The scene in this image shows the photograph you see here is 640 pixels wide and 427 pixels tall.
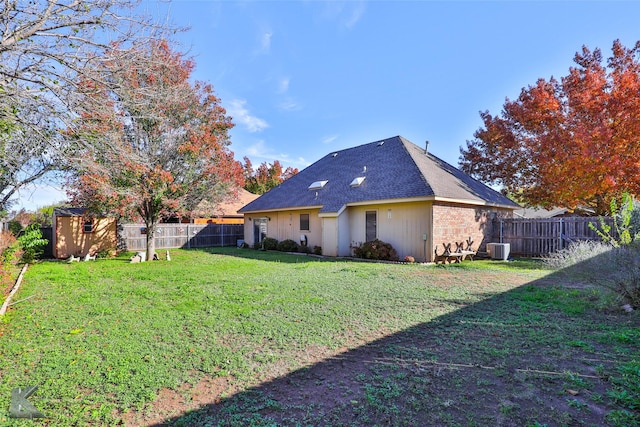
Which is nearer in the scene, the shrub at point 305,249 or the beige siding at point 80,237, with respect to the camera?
the beige siding at point 80,237

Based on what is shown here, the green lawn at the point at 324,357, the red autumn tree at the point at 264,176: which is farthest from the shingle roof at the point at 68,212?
the red autumn tree at the point at 264,176

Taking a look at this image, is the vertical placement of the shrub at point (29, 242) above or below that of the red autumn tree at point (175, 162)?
below

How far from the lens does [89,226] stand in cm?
1541

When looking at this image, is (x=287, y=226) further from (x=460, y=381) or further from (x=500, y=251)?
(x=460, y=381)

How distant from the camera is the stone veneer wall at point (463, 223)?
477 inches

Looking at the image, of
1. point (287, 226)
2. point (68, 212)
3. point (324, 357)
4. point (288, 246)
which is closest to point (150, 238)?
point (68, 212)

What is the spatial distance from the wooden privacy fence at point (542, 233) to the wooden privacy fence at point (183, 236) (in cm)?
1651

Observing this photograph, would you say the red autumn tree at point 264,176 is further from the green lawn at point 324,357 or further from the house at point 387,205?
the green lawn at point 324,357

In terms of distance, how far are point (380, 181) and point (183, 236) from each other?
12.9 metres

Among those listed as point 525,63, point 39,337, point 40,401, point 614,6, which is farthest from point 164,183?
point 525,63

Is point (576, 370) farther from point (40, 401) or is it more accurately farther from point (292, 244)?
point (292, 244)

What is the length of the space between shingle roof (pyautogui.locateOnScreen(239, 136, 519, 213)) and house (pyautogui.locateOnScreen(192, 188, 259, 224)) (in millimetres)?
2453

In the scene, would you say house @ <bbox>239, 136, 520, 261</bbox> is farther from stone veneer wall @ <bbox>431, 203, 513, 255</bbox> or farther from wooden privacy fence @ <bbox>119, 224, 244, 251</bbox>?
wooden privacy fence @ <bbox>119, 224, 244, 251</bbox>

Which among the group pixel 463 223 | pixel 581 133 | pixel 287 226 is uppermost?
A: pixel 581 133
